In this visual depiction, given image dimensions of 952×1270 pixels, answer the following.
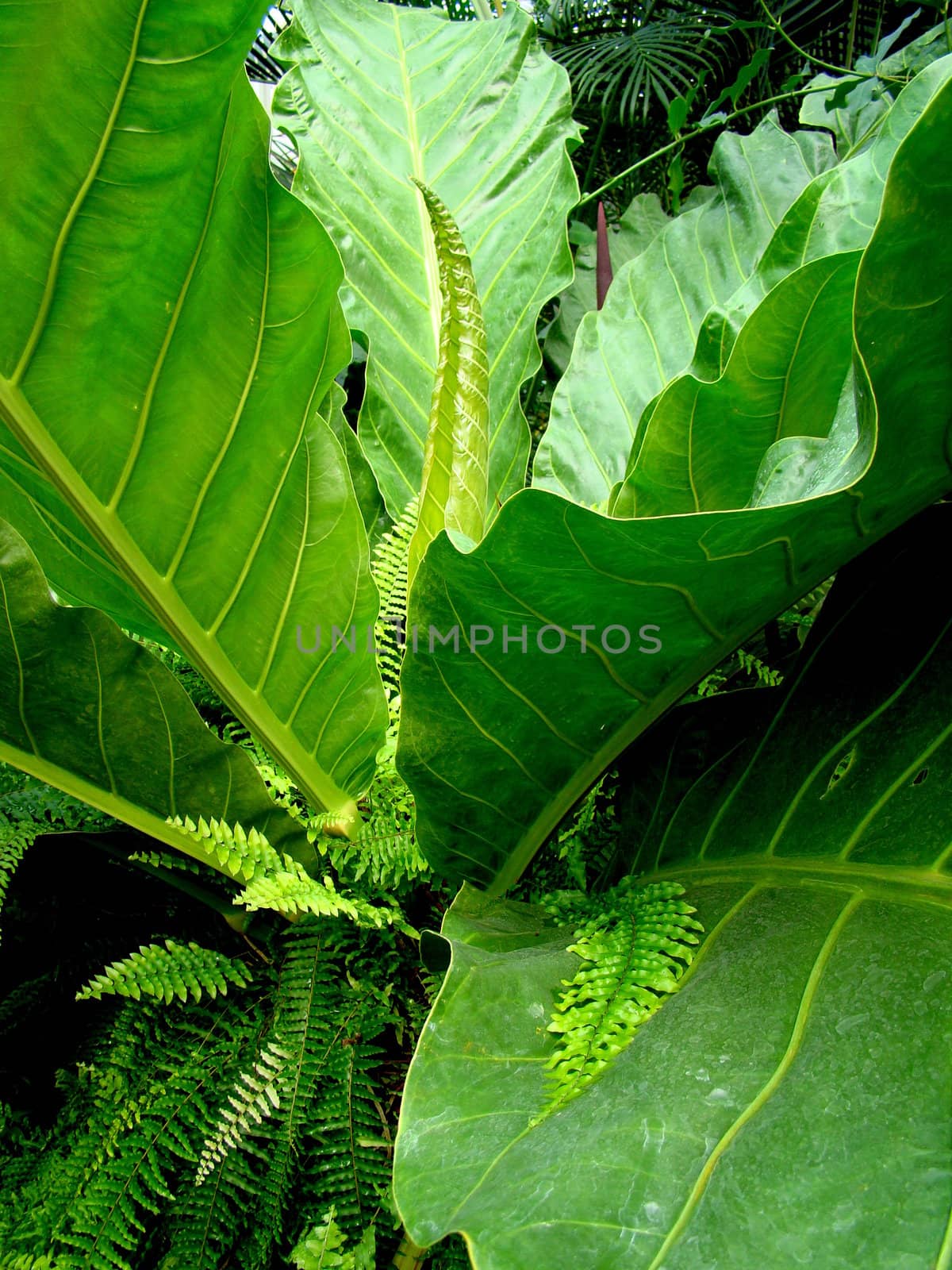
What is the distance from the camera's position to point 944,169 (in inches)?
12.4

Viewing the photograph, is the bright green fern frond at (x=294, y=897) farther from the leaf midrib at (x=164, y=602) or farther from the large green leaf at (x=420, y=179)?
the large green leaf at (x=420, y=179)

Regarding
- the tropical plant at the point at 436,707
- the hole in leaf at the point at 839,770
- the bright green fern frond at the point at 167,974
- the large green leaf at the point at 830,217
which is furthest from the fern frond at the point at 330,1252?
the large green leaf at the point at 830,217

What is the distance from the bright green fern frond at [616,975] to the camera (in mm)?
398

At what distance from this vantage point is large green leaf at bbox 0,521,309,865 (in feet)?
1.83

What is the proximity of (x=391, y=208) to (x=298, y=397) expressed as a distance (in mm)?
706

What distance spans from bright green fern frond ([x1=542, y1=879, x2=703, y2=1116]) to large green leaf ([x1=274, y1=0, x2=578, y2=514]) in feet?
2.32

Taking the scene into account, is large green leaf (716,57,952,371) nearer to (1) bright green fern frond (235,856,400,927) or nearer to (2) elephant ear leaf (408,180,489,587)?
(2) elephant ear leaf (408,180,489,587)

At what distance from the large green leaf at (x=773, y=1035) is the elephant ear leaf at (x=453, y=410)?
29 cm

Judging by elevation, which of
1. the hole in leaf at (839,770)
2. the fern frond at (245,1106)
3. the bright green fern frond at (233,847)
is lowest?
the fern frond at (245,1106)

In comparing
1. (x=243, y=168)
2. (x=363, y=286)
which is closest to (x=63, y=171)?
(x=243, y=168)

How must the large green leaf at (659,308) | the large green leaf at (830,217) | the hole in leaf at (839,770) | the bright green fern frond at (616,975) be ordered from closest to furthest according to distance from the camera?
the bright green fern frond at (616,975), the hole in leaf at (839,770), the large green leaf at (830,217), the large green leaf at (659,308)

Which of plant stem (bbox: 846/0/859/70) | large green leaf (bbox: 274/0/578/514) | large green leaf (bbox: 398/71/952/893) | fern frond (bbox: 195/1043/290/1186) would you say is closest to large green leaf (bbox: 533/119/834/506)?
large green leaf (bbox: 274/0/578/514)

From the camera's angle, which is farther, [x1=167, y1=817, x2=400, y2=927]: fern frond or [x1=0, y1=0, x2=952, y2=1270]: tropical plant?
[x1=167, y1=817, x2=400, y2=927]: fern frond

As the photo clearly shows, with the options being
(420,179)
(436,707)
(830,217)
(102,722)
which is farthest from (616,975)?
(420,179)
